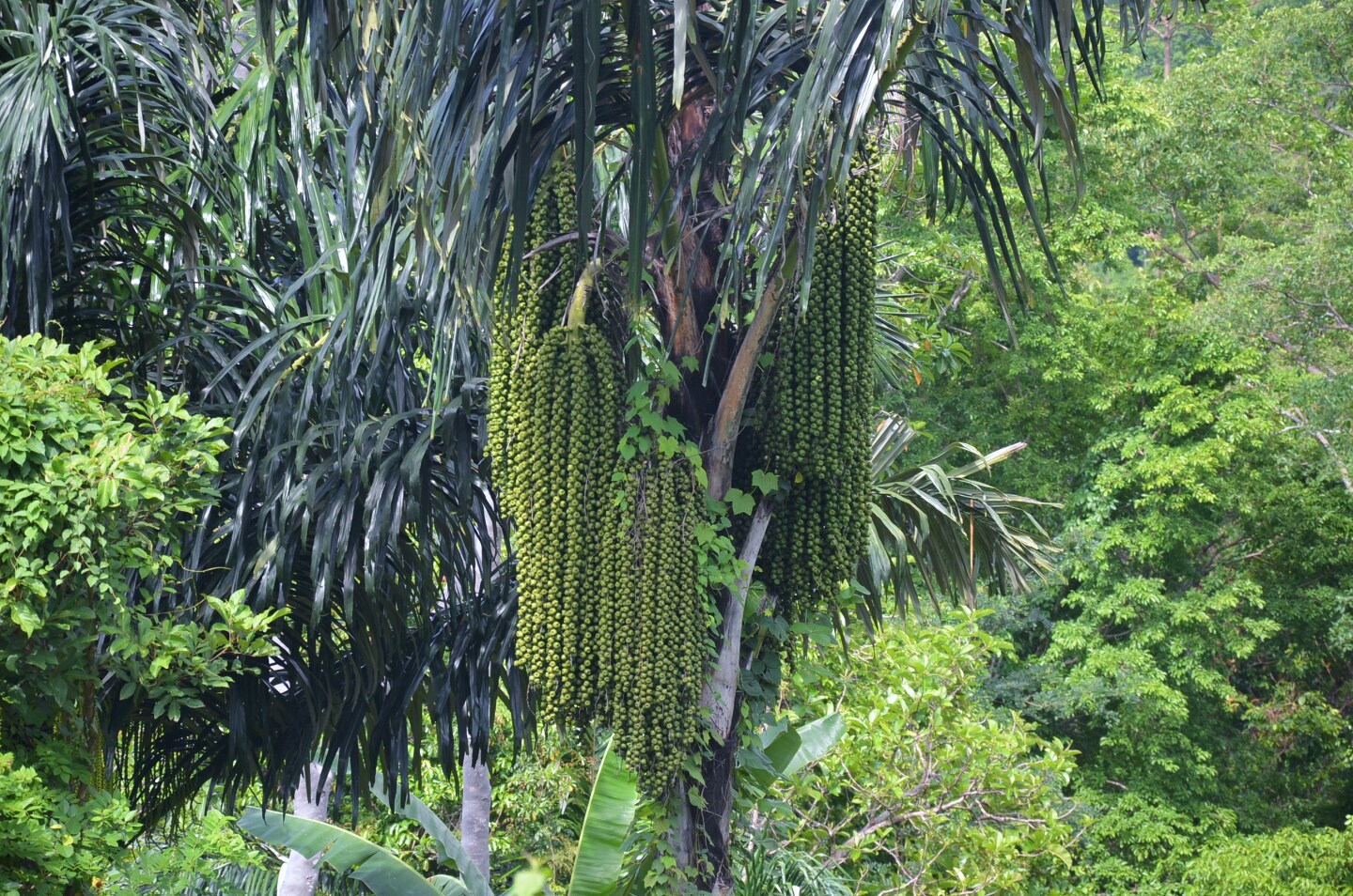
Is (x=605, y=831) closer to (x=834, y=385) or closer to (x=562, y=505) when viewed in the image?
(x=562, y=505)

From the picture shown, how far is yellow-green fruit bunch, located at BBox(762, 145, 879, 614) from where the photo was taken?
4.34 m

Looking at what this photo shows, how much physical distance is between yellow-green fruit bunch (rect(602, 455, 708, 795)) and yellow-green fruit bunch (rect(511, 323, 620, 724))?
7 centimetres

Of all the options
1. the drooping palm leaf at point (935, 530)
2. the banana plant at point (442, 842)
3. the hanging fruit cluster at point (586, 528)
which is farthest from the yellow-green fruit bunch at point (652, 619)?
the drooping palm leaf at point (935, 530)

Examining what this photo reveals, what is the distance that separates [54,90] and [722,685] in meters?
3.08

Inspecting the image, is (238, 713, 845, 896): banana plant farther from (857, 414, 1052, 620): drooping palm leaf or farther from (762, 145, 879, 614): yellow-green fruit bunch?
(762, 145, 879, 614): yellow-green fruit bunch

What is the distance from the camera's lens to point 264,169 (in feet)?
17.7

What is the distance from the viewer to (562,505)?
4.33 metres

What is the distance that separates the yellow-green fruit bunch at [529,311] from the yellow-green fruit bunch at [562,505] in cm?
3

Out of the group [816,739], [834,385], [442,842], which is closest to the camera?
[834,385]

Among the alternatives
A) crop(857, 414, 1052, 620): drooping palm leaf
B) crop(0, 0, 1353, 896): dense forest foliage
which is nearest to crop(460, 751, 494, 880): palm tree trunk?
crop(0, 0, 1353, 896): dense forest foliage

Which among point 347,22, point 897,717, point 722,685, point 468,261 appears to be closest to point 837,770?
point 897,717

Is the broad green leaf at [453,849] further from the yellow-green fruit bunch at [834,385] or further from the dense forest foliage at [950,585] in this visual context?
the yellow-green fruit bunch at [834,385]

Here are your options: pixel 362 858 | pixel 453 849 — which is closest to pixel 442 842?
pixel 453 849

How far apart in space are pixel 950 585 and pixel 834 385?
7.77ft
